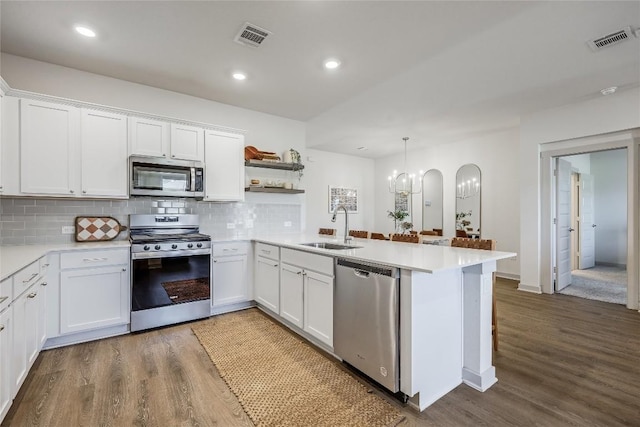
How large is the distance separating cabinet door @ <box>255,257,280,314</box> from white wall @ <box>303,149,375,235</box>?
2.98m

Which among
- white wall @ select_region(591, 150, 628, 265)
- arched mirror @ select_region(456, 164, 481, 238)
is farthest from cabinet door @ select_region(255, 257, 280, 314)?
white wall @ select_region(591, 150, 628, 265)

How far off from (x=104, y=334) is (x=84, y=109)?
2.25 metres

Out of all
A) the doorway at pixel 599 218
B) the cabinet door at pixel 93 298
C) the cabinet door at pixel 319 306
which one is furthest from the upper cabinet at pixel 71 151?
the doorway at pixel 599 218

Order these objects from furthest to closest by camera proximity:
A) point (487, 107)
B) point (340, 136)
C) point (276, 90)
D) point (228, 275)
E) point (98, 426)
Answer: point (340, 136) → point (487, 107) → point (276, 90) → point (228, 275) → point (98, 426)

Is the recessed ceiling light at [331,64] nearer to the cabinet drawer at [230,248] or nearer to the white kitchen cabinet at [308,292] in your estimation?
the white kitchen cabinet at [308,292]

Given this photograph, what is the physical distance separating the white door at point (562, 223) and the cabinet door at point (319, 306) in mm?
4008

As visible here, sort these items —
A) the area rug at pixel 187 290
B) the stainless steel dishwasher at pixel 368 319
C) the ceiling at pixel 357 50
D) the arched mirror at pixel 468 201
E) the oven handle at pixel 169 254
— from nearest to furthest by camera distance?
1. the stainless steel dishwasher at pixel 368 319
2. the ceiling at pixel 357 50
3. the oven handle at pixel 169 254
4. the area rug at pixel 187 290
5. the arched mirror at pixel 468 201

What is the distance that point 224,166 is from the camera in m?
3.79

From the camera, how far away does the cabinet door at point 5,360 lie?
1589 mm

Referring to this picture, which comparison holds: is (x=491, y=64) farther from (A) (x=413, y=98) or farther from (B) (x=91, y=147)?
(B) (x=91, y=147)

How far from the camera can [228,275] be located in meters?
3.49

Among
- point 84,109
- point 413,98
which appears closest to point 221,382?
point 84,109

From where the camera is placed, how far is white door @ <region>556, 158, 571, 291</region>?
439cm

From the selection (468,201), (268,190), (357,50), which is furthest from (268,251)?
(468,201)
